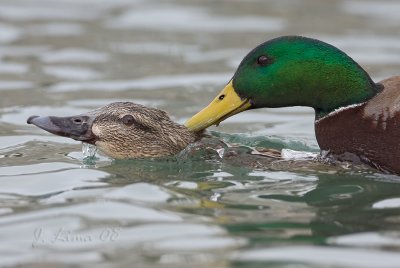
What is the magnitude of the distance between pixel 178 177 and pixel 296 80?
1.06 meters

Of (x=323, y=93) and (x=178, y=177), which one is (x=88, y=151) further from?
(x=323, y=93)

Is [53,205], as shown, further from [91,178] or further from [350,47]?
[350,47]

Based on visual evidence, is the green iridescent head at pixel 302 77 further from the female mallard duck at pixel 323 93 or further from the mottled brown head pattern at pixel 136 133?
the mottled brown head pattern at pixel 136 133

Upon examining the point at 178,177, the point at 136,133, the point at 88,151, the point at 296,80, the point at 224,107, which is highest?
the point at 296,80

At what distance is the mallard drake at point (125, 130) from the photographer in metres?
7.71

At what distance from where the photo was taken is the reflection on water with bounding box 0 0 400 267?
19.0 feet

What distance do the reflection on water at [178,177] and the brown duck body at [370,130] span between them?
121 mm

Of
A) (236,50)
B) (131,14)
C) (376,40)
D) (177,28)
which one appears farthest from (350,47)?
(131,14)

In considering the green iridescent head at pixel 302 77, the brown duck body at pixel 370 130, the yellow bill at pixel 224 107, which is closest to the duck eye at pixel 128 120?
the yellow bill at pixel 224 107

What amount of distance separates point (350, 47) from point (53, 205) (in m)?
6.99

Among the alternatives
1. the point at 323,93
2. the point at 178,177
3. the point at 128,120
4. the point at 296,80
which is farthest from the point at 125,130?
the point at 323,93

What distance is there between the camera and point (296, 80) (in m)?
7.63

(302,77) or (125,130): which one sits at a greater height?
(302,77)

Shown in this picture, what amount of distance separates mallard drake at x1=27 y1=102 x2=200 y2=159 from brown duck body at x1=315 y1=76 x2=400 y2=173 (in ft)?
3.63
